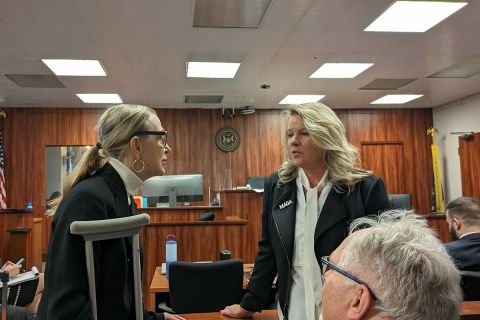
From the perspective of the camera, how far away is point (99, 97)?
766cm

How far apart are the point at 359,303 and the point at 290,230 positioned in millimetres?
851

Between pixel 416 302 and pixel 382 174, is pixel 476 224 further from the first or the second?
pixel 382 174

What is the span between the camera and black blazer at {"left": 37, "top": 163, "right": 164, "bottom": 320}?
1057mm

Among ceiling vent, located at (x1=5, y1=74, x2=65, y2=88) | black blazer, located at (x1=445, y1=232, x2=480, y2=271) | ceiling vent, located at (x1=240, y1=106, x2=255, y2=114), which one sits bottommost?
black blazer, located at (x1=445, y1=232, x2=480, y2=271)

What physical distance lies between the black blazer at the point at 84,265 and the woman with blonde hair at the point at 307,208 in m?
0.55

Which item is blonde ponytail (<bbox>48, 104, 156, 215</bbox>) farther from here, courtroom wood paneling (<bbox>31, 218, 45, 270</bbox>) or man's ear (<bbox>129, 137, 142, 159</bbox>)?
courtroom wood paneling (<bbox>31, 218, 45, 270</bbox>)

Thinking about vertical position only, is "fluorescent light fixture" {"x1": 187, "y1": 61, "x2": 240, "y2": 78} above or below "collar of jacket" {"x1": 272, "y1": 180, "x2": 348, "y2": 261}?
above

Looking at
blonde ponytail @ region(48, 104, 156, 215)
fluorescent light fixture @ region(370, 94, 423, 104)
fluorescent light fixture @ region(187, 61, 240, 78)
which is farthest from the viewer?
fluorescent light fixture @ region(370, 94, 423, 104)

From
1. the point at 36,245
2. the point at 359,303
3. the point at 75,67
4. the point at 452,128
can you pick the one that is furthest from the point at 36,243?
the point at 452,128

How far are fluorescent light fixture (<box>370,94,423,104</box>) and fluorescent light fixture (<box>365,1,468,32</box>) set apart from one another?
3.74 m

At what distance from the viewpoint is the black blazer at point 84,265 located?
106cm

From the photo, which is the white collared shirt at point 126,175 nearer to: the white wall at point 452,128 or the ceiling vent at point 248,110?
the ceiling vent at point 248,110

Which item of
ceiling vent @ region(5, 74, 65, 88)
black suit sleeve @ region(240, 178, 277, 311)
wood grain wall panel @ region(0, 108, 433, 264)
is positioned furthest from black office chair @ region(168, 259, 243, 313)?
wood grain wall panel @ region(0, 108, 433, 264)

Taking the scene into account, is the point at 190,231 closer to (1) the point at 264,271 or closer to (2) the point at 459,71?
(1) the point at 264,271
